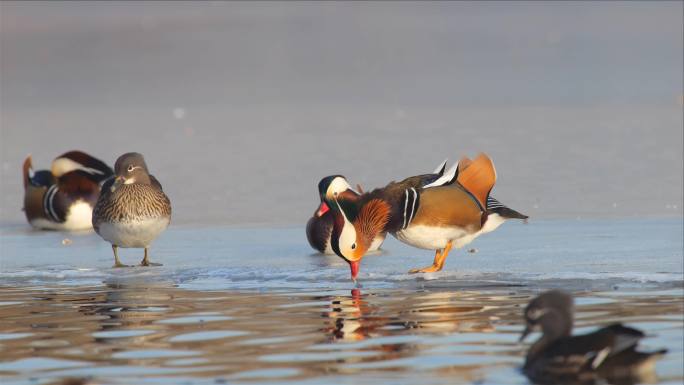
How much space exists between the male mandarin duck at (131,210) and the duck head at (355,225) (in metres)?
1.56

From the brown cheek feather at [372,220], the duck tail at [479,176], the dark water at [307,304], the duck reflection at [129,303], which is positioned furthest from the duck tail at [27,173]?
the duck tail at [479,176]

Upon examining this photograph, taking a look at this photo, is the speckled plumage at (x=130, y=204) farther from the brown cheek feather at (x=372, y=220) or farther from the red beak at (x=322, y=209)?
the brown cheek feather at (x=372, y=220)

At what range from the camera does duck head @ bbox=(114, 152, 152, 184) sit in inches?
430

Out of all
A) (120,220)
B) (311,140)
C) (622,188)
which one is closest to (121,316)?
(120,220)

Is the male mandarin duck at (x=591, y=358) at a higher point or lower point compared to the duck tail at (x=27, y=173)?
lower

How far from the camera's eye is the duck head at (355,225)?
9.22 m

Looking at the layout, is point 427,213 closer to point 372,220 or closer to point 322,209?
point 372,220

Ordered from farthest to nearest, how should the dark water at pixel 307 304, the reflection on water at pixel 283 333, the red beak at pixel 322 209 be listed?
the red beak at pixel 322 209 → the dark water at pixel 307 304 → the reflection on water at pixel 283 333

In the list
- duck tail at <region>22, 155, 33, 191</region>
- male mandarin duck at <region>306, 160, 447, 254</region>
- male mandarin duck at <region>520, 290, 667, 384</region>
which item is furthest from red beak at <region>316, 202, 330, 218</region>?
male mandarin duck at <region>520, 290, 667, 384</region>

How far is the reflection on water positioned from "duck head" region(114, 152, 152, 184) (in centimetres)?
182

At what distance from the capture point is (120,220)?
1053cm

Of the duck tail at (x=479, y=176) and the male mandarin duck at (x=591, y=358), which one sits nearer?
the male mandarin duck at (x=591, y=358)

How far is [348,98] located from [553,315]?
1567cm

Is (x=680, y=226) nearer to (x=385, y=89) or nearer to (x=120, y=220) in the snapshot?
(x=120, y=220)
